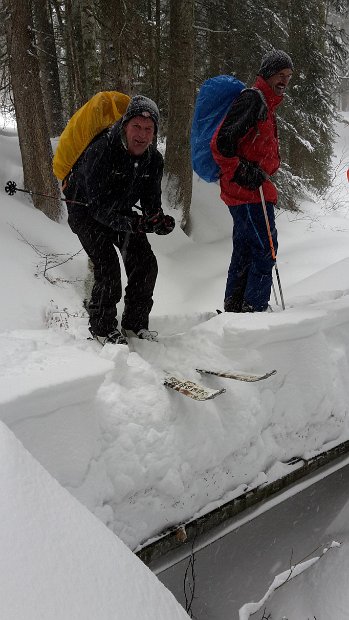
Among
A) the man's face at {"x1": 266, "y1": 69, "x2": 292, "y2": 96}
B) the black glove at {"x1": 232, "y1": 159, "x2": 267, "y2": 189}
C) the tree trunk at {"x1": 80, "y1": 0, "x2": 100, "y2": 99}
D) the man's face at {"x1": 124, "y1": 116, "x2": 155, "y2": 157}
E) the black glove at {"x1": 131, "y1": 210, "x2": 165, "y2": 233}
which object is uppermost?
the tree trunk at {"x1": 80, "y1": 0, "x2": 100, "y2": 99}

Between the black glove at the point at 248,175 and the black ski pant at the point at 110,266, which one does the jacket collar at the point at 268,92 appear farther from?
the black ski pant at the point at 110,266

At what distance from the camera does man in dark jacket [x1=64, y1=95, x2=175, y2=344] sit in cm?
346

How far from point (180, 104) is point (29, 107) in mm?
2776

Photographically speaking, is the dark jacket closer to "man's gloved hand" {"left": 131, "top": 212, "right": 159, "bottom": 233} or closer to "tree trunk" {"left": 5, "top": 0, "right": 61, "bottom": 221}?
"man's gloved hand" {"left": 131, "top": 212, "right": 159, "bottom": 233}

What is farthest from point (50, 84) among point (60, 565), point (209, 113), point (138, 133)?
point (60, 565)

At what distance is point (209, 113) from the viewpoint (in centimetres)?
414

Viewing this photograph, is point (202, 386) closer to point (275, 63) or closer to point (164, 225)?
point (164, 225)

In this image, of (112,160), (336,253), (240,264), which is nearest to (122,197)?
(112,160)

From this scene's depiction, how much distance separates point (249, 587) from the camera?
12.4 ft

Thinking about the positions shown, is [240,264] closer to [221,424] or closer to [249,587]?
[221,424]

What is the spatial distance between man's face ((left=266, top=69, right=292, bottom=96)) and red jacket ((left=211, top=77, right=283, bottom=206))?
0.03 meters

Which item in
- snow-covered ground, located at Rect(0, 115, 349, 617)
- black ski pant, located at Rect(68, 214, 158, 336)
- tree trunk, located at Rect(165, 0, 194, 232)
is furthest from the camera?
tree trunk, located at Rect(165, 0, 194, 232)

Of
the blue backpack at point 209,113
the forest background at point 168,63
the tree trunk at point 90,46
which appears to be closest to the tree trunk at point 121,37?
the forest background at point 168,63

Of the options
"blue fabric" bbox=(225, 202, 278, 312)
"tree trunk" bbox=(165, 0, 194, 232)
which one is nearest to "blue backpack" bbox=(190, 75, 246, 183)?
Result: "blue fabric" bbox=(225, 202, 278, 312)
